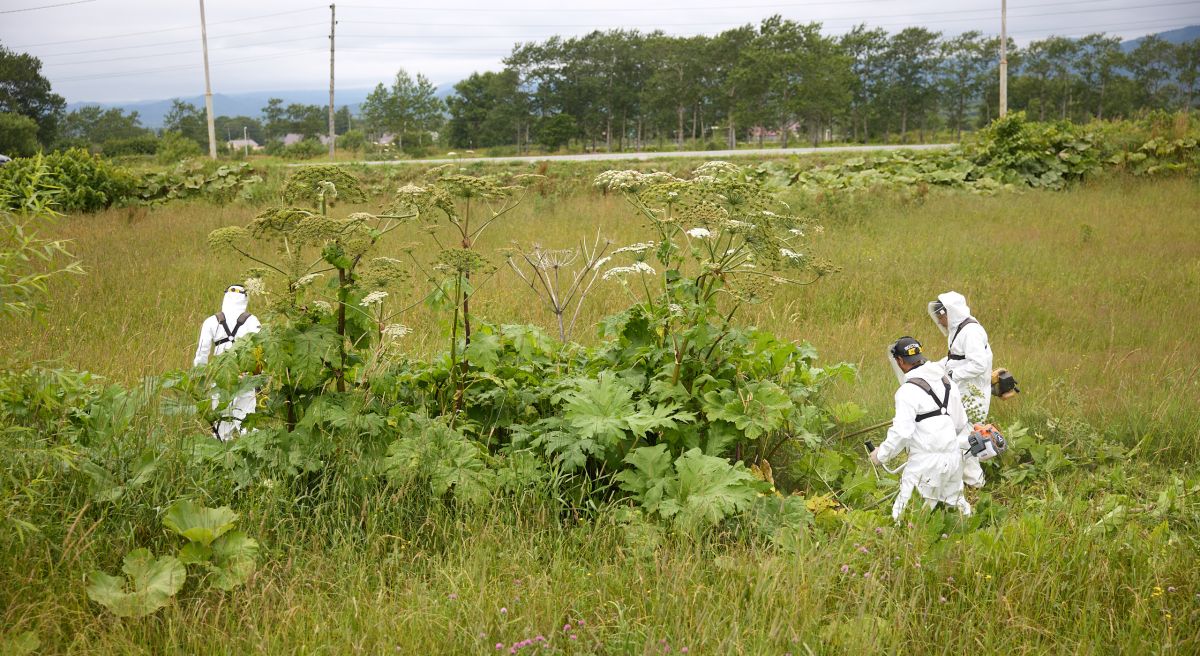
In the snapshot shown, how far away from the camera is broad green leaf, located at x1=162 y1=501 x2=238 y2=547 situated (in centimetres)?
380

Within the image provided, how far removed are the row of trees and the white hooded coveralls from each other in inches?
1661

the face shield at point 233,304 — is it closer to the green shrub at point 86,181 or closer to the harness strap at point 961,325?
the harness strap at point 961,325

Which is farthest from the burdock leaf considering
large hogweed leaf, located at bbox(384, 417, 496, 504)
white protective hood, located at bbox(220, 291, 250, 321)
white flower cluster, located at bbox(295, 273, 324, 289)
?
white protective hood, located at bbox(220, 291, 250, 321)

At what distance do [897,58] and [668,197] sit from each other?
79.5 metres

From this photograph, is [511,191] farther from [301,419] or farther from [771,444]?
[771,444]

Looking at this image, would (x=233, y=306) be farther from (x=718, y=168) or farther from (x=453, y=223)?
(x=718, y=168)

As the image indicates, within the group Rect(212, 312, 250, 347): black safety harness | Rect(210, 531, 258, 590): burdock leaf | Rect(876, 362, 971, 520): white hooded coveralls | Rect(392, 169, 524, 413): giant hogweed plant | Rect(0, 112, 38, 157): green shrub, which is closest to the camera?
Rect(210, 531, 258, 590): burdock leaf

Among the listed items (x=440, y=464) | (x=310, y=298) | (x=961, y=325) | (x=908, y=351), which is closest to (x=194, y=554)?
(x=440, y=464)

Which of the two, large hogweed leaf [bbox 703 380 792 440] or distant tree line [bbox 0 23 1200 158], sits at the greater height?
distant tree line [bbox 0 23 1200 158]

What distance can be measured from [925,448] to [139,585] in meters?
4.32

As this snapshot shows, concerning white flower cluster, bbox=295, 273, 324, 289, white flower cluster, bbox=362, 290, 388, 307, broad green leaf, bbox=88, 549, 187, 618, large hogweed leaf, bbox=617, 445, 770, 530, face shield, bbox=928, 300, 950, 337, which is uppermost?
white flower cluster, bbox=295, 273, 324, 289

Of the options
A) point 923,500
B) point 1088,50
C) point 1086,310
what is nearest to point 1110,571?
point 923,500

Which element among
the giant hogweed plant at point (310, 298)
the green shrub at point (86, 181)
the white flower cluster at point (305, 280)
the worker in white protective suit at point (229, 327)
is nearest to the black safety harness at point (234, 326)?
the worker in white protective suit at point (229, 327)

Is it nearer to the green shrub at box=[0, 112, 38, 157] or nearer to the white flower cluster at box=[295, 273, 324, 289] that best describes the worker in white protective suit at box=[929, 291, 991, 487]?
the white flower cluster at box=[295, 273, 324, 289]
